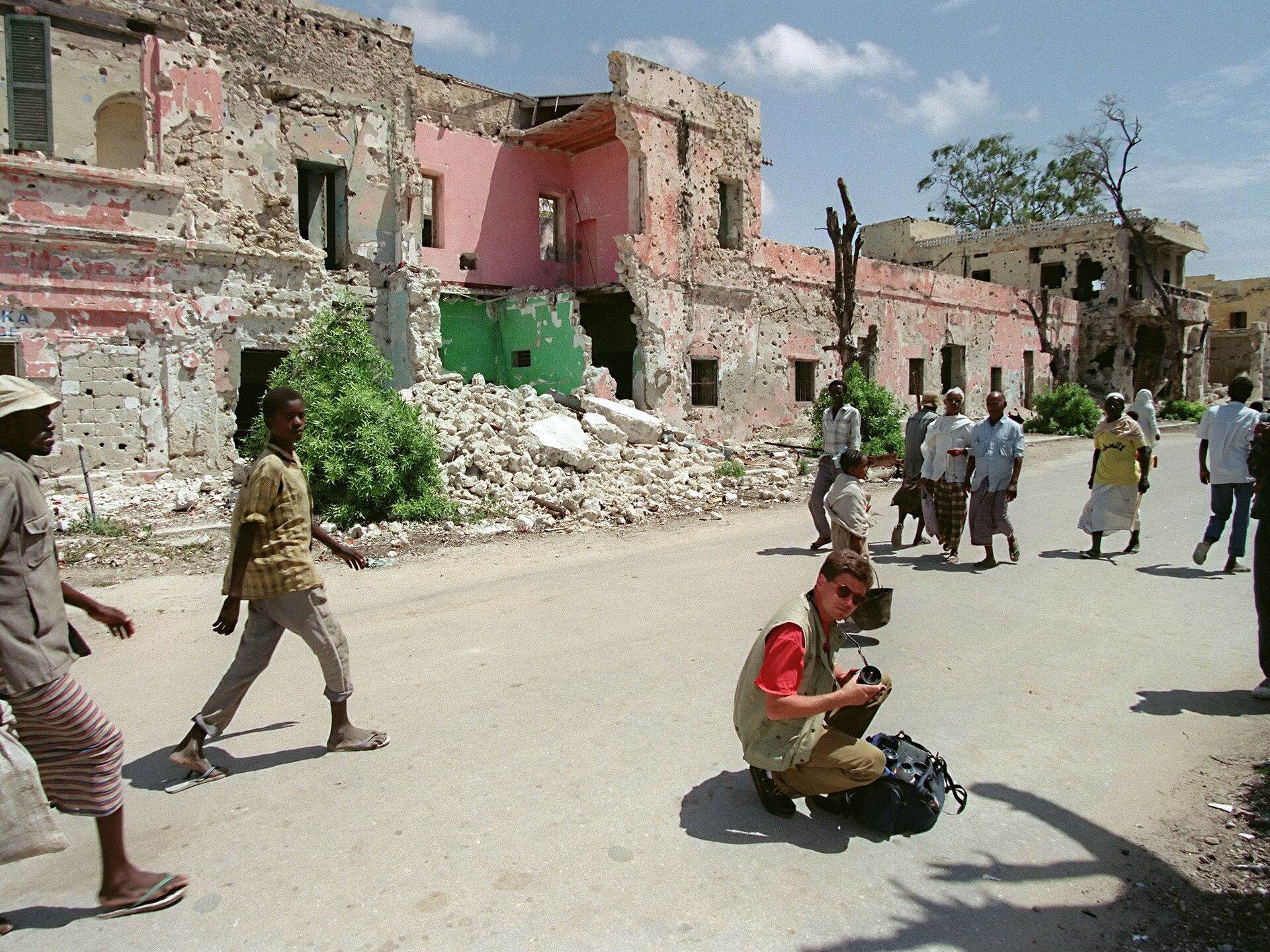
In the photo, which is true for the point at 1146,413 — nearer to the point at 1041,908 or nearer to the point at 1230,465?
the point at 1230,465

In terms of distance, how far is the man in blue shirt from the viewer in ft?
25.5

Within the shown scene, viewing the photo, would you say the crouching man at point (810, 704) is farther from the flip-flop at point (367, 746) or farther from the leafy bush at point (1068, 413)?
the leafy bush at point (1068, 413)

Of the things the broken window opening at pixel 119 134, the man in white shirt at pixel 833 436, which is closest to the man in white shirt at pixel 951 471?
the man in white shirt at pixel 833 436

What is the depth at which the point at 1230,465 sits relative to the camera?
24.2ft

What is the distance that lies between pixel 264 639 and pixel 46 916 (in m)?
1.27

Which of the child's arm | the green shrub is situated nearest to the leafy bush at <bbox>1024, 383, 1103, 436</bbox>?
the green shrub

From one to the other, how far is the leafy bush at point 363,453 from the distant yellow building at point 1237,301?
47069 millimetres

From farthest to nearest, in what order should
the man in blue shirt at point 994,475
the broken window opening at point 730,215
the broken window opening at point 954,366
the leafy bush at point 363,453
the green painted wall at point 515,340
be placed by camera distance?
the broken window opening at point 954,366, the broken window opening at point 730,215, the green painted wall at point 515,340, the leafy bush at point 363,453, the man in blue shirt at point 994,475

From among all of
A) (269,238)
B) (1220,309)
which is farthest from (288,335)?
(1220,309)

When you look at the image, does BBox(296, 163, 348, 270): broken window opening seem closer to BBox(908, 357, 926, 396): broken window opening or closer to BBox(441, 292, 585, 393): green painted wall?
BBox(441, 292, 585, 393): green painted wall

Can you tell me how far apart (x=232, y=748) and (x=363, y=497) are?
641 cm

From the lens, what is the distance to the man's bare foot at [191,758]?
3.53m

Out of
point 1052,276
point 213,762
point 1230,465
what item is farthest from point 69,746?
point 1052,276

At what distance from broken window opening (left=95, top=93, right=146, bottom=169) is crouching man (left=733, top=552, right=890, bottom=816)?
57.5 feet
